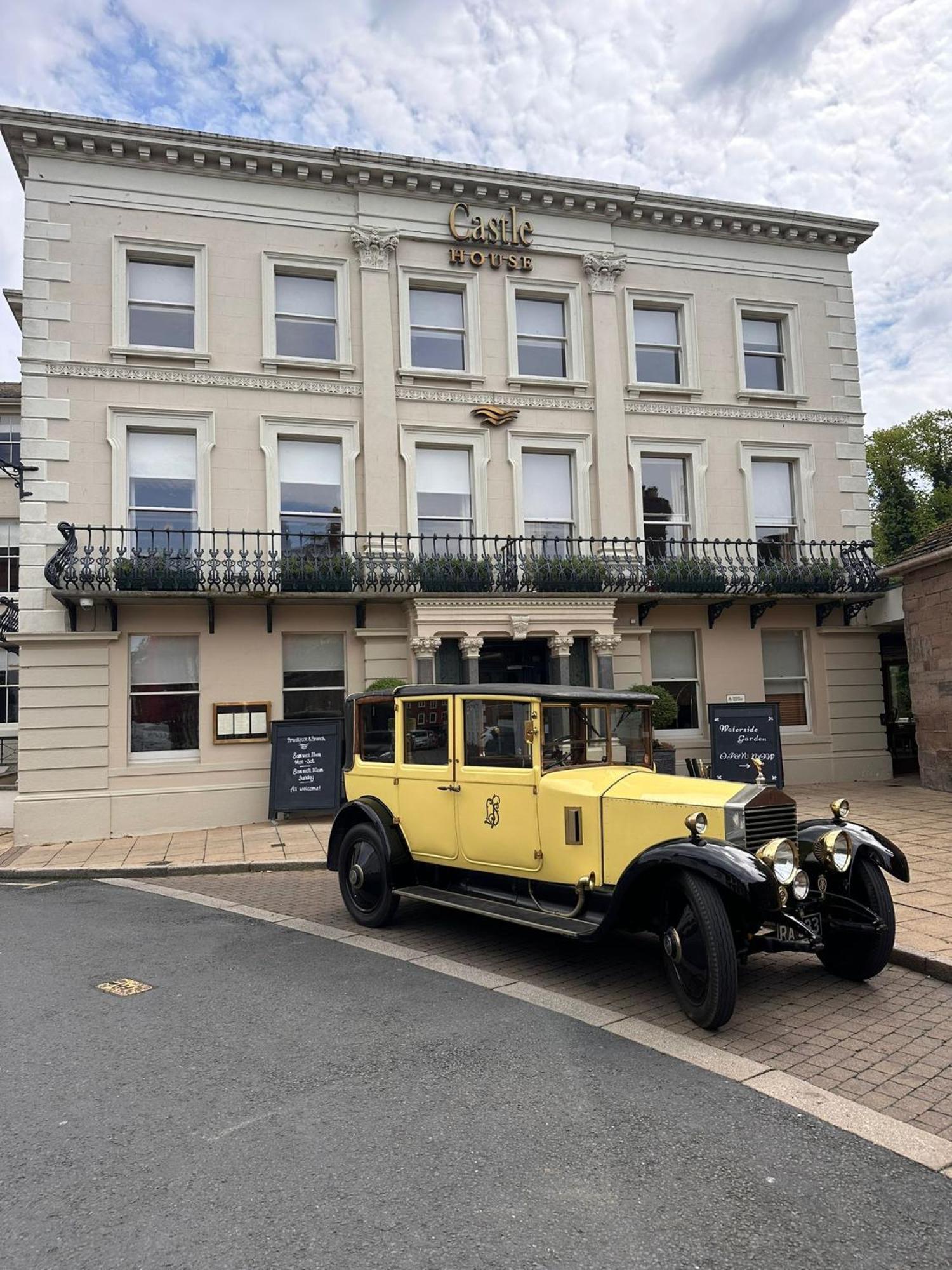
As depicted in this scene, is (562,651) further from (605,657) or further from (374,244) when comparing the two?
(374,244)

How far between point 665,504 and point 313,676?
7.39m

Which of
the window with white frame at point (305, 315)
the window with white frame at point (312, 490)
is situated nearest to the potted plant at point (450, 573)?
the window with white frame at point (312, 490)

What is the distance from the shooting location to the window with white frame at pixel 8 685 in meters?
22.1

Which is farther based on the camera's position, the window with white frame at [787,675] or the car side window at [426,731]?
the window with white frame at [787,675]

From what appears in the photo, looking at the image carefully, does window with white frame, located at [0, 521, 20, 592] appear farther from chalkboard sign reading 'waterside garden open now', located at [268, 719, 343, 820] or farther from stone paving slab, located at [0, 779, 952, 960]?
chalkboard sign reading 'waterside garden open now', located at [268, 719, 343, 820]

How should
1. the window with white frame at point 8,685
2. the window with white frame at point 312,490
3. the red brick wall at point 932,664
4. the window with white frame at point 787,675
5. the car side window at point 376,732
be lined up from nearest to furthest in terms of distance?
1. the car side window at point 376,732
2. the red brick wall at point 932,664
3. the window with white frame at point 312,490
4. the window with white frame at point 787,675
5. the window with white frame at point 8,685

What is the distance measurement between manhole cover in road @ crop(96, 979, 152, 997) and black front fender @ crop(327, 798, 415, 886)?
1984 millimetres

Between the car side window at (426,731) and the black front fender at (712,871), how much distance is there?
201 centimetres

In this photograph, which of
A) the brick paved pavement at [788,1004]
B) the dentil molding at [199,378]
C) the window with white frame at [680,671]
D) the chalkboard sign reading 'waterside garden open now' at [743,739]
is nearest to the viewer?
the brick paved pavement at [788,1004]

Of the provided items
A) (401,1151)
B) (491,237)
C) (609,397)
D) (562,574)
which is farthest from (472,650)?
(401,1151)

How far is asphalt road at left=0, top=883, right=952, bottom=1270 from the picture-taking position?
2848 millimetres

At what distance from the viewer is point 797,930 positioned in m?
4.83

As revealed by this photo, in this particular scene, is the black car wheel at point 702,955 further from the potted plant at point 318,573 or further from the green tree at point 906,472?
the green tree at point 906,472

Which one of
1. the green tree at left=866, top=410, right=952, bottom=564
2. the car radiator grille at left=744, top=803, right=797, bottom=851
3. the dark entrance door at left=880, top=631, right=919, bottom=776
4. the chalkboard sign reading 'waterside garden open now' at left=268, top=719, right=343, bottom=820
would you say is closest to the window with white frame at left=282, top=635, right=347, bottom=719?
the chalkboard sign reading 'waterside garden open now' at left=268, top=719, right=343, bottom=820
